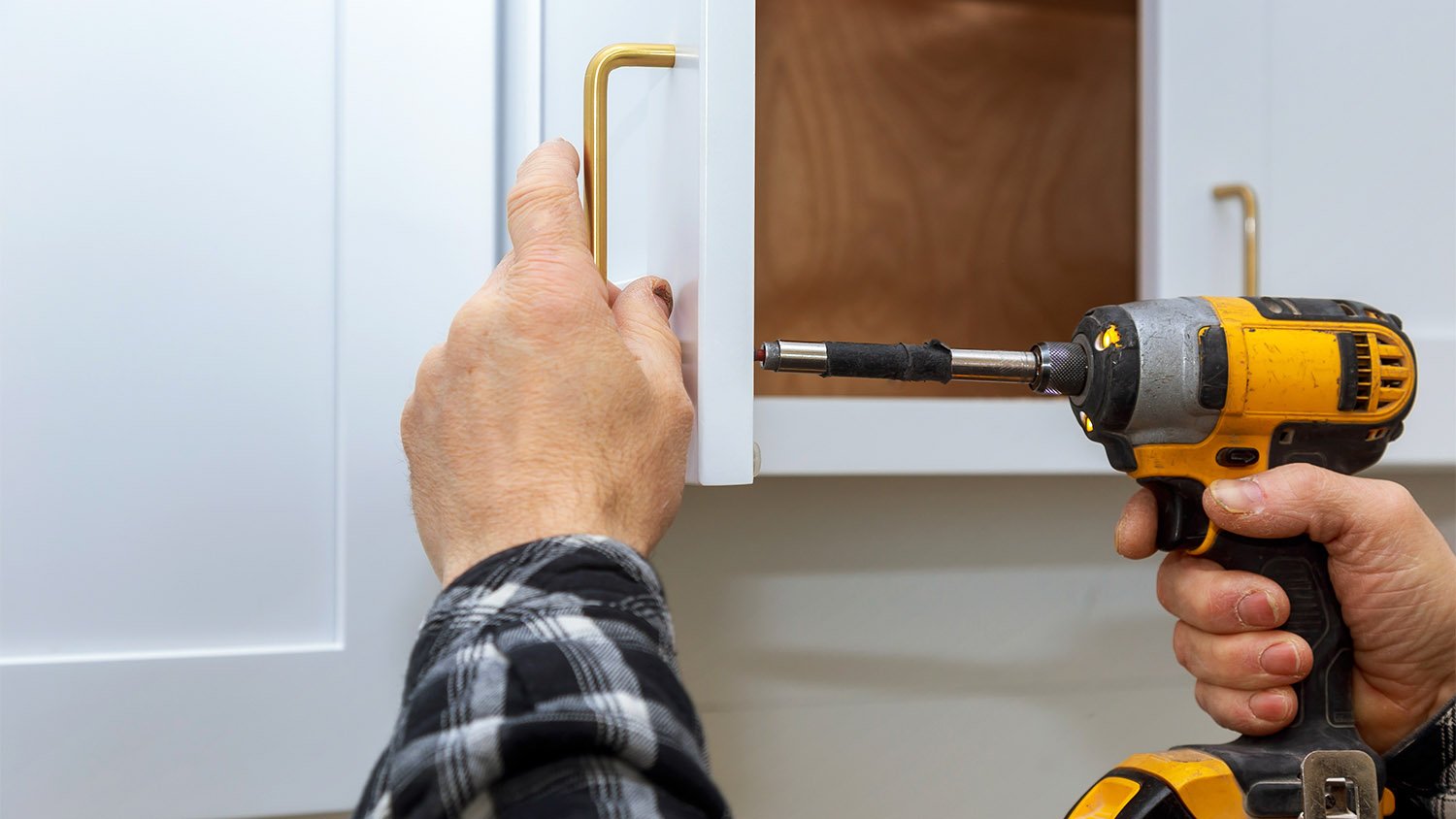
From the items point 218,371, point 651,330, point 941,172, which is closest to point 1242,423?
point 651,330

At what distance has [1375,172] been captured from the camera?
792 millimetres

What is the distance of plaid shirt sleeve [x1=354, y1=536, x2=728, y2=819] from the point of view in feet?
1.08

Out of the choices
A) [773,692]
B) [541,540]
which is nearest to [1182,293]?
[773,692]

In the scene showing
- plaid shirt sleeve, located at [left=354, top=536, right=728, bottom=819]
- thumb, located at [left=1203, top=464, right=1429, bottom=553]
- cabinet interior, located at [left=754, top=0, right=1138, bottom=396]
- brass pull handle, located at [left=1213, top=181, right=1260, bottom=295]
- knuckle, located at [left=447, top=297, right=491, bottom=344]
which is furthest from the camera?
cabinet interior, located at [left=754, top=0, right=1138, bottom=396]

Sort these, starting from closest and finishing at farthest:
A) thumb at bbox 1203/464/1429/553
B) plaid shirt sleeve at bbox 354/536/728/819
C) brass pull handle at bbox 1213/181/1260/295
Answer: plaid shirt sleeve at bbox 354/536/728/819 → thumb at bbox 1203/464/1429/553 → brass pull handle at bbox 1213/181/1260/295

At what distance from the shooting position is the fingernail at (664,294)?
1.60ft

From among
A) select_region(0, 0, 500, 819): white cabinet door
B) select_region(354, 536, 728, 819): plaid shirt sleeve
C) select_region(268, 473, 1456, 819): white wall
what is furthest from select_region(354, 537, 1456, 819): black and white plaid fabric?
select_region(268, 473, 1456, 819): white wall

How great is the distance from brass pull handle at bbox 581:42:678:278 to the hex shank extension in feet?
0.37

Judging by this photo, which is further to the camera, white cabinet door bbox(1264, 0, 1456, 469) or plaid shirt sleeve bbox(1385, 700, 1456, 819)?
white cabinet door bbox(1264, 0, 1456, 469)

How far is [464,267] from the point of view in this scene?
66cm

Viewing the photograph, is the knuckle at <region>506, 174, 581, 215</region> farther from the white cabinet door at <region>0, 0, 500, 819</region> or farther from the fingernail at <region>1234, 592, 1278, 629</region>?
the fingernail at <region>1234, 592, 1278, 629</region>

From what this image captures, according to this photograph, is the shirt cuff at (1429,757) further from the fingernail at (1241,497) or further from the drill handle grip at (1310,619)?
the fingernail at (1241,497)

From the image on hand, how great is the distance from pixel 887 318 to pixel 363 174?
0.55 m

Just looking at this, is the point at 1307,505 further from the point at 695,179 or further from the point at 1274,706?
the point at 695,179
